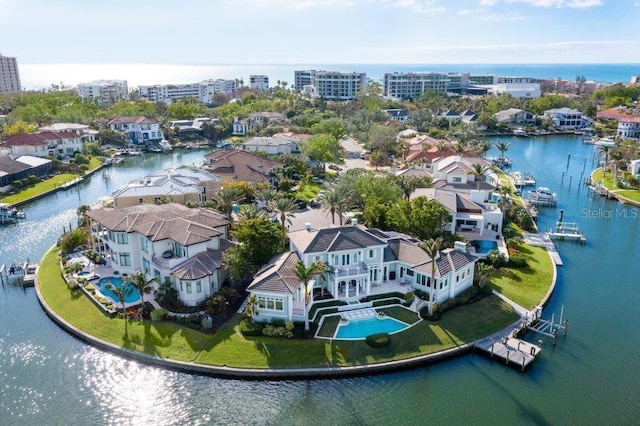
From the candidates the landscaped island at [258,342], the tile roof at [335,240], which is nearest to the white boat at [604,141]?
the landscaped island at [258,342]

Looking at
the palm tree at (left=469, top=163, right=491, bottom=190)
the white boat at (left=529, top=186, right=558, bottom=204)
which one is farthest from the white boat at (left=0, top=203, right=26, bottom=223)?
the white boat at (left=529, top=186, right=558, bottom=204)

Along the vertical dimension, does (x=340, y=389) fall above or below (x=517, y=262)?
below

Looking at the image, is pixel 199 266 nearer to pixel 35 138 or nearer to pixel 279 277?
pixel 279 277

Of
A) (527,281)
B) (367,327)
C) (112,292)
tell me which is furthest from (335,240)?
(112,292)

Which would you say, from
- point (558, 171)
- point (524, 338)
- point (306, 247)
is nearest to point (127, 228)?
point (306, 247)

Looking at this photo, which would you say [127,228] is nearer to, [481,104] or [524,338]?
[524,338]
